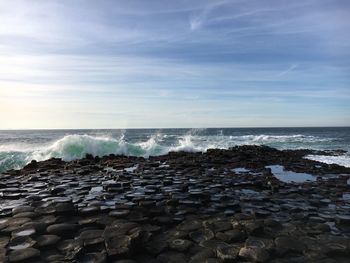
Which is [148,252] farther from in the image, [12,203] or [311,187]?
[311,187]

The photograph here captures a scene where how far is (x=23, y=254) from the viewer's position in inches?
218

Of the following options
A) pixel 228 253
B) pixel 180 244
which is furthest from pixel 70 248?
pixel 228 253

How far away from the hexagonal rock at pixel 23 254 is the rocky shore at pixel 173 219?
0.05ft

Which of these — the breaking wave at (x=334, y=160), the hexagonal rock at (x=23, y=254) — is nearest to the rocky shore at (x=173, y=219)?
the hexagonal rock at (x=23, y=254)

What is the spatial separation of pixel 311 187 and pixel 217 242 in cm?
626

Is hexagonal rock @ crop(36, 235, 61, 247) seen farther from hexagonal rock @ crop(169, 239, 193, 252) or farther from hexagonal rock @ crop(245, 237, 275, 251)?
hexagonal rock @ crop(245, 237, 275, 251)

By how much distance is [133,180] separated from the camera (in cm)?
1242

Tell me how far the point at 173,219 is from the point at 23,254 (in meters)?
2.98

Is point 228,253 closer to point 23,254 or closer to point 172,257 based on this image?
point 172,257

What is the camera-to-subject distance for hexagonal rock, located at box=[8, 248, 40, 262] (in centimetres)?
539

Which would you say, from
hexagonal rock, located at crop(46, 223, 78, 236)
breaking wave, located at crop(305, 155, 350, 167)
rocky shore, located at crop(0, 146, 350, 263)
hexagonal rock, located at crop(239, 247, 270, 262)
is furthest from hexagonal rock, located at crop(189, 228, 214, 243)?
breaking wave, located at crop(305, 155, 350, 167)

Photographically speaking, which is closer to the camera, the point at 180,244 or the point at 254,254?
the point at 254,254

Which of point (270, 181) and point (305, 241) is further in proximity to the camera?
point (270, 181)

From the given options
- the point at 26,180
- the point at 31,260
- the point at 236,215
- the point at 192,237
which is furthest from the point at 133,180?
the point at 31,260
